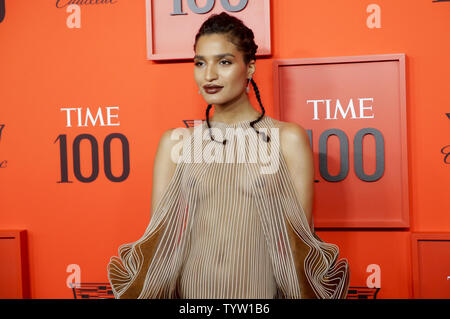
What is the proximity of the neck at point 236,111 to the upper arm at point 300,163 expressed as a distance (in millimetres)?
120

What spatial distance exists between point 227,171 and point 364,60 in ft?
2.44

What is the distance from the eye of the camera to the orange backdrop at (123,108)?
1627mm

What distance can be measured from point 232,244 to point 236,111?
392 millimetres

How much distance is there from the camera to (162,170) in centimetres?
132

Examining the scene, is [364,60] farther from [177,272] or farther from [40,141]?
[40,141]

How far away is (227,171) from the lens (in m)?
1.24

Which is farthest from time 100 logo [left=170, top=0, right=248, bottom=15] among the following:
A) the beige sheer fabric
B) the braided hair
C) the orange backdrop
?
the beige sheer fabric

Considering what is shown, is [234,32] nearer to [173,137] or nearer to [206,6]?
[173,137]

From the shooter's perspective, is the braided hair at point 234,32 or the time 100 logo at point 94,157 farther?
the time 100 logo at point 94,157

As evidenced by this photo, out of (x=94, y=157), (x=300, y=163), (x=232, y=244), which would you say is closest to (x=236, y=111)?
(x=300, y=163)

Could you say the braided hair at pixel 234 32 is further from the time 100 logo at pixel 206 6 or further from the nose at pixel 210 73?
the time 100 logo at pixel 206 6

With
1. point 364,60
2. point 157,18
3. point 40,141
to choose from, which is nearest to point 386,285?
point 364,60

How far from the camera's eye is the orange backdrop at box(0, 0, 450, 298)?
64.1 inches

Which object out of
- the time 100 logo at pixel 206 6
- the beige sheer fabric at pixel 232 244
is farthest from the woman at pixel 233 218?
the time 100 logo at pixel 206 6
